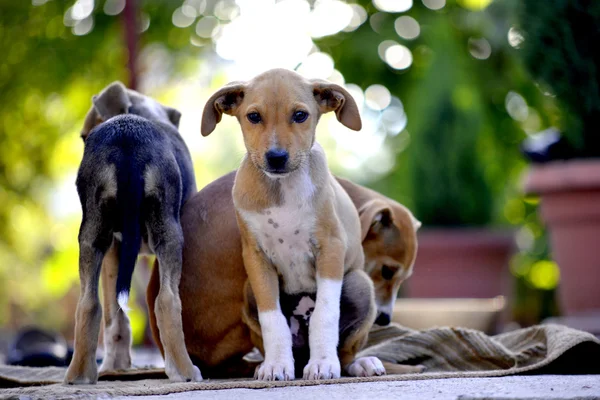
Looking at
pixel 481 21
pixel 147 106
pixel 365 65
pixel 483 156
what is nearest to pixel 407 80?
pixel 365 65

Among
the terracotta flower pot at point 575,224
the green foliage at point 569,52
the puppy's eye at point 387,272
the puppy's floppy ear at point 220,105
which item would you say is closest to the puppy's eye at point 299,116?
the puppy's floppy ear at point 220,105

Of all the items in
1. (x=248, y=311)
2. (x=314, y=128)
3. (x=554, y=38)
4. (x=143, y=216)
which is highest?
(x=554, y=38)

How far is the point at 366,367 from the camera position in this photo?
13.2 ft

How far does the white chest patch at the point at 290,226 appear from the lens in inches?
154

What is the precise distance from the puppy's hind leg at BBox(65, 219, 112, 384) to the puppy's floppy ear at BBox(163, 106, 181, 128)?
1.25 metres

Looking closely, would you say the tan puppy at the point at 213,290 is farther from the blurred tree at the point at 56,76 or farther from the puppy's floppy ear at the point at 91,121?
the blurred tree at the point at 56,76

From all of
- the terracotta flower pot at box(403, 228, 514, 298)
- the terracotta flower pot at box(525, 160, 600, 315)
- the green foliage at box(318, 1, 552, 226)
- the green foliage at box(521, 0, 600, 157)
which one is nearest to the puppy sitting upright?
the terracotta flower pot at box(525, 160, 600, 315)

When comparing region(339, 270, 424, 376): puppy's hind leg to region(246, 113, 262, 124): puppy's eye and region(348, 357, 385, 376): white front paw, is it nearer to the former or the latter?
region(348, 357, 385, 376): white front paw

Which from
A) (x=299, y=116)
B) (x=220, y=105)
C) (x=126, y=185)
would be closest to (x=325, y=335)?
(x=299, y=116)

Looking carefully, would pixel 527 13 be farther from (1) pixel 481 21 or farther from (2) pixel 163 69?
(2) pixel 163 69

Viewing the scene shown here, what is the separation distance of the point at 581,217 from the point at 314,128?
330cm

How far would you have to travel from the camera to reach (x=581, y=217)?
6.49 m

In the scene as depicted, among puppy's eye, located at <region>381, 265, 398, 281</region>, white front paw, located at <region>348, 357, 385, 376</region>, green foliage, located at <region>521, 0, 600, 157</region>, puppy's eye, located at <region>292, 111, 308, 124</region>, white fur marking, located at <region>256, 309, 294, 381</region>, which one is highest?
green foliage, located at <region>521, 0, 600, 157</region>

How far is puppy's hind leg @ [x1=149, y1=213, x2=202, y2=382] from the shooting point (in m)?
3.84
